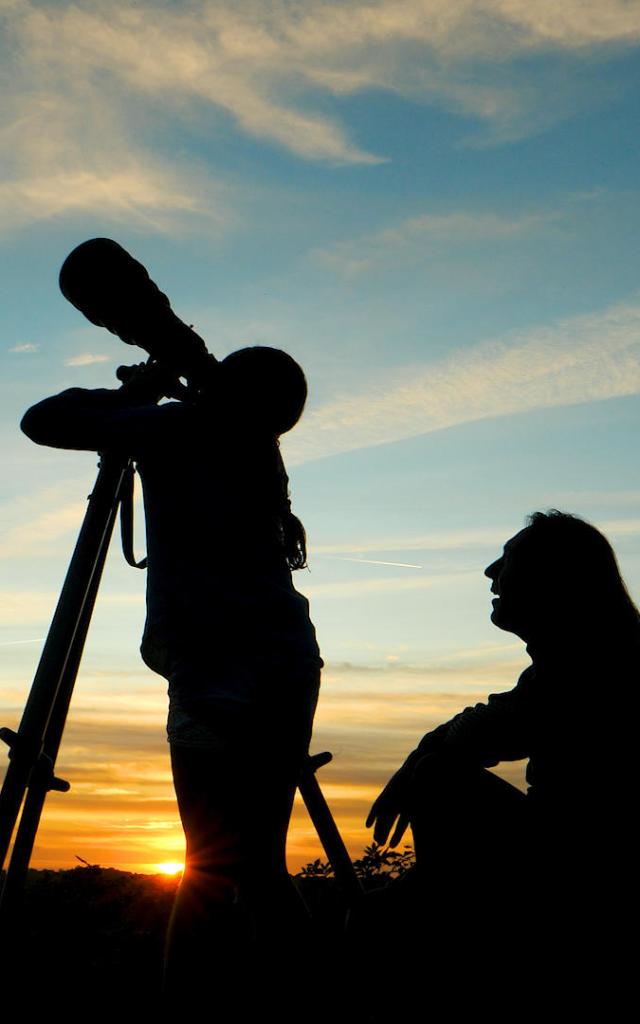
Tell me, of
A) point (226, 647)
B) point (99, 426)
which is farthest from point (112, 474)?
point (226, 647)

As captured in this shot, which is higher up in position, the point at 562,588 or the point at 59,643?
the point at 562,588

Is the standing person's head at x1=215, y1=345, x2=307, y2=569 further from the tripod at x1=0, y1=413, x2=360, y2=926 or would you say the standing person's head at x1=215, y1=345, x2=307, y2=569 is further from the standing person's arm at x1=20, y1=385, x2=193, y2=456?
the tripod at x1=0, y1=413, x2=360, y2=926

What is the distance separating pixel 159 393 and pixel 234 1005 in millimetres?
1888

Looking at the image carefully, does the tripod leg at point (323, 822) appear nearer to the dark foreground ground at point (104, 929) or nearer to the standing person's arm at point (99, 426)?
the dark foreground ground at point (104, 929)

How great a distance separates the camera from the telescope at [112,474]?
2592mm

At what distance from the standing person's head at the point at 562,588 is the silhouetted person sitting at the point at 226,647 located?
0.65m

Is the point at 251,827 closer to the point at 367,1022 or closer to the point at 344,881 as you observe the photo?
the point at 344,881

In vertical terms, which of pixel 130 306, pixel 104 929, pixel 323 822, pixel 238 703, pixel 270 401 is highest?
pixel 130 306

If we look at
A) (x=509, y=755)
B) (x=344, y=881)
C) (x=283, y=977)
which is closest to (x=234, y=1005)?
(x=283, y=977)

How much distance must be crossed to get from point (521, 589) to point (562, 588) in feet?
0.40

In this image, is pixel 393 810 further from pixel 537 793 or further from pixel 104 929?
pixel 104 929

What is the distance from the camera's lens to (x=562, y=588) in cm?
266

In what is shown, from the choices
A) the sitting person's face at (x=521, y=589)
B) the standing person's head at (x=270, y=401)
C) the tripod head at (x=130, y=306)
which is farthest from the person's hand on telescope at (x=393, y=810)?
the tripod head at (x=130, y=306)

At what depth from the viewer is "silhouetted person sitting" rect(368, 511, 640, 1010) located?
92.7 inches
